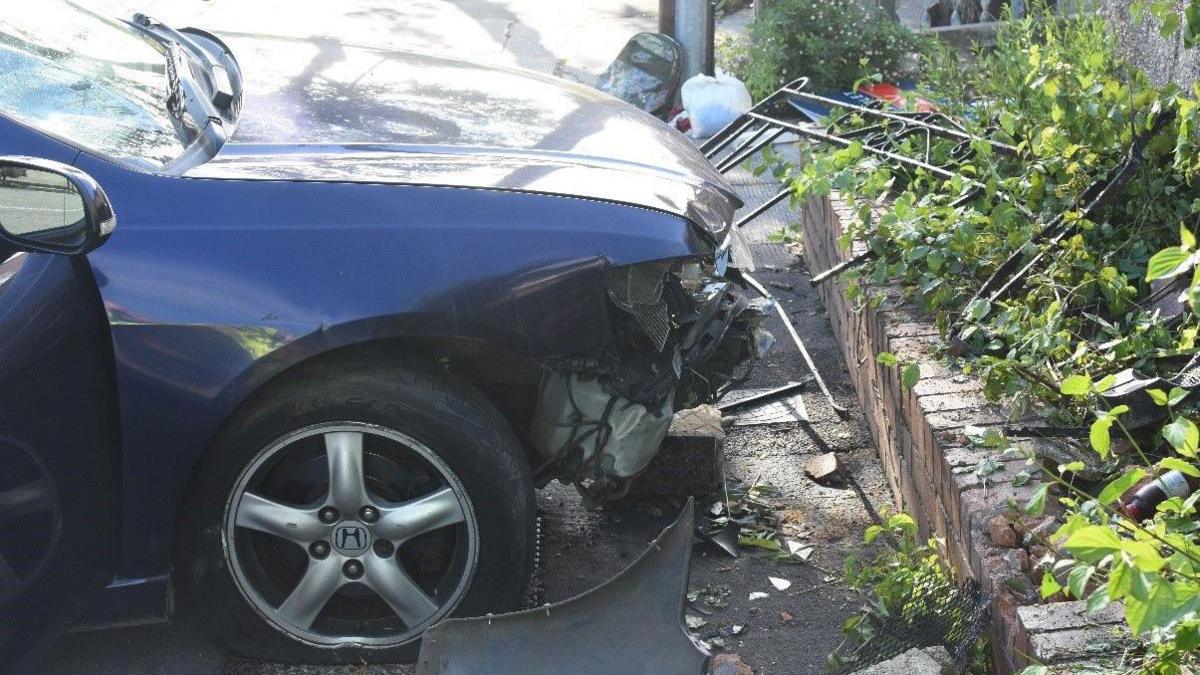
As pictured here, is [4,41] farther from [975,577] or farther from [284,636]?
[975,577]

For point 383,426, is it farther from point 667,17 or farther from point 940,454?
point 667,17

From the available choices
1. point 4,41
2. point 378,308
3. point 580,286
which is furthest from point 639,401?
point 4,41

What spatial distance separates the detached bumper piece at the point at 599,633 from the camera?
3104 mm

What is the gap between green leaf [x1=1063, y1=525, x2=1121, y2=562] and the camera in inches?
72.1

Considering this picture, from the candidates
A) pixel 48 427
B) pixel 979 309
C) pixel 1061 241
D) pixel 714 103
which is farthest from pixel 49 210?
pixel 714 103

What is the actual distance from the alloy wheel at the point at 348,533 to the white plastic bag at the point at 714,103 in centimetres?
491

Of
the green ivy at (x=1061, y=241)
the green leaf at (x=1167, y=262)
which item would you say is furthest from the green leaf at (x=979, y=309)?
the green leaf at (x=1167, y=262)

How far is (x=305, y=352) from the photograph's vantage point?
3219 mm

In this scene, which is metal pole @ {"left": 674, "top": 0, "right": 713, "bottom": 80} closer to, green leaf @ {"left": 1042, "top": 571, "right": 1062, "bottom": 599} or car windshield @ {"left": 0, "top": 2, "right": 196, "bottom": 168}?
car windshield @ {"left": 0, "top": 2, "right": 196, "bottom": 168}

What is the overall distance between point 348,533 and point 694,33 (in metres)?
6.18

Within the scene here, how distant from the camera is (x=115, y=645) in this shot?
12.0 feet

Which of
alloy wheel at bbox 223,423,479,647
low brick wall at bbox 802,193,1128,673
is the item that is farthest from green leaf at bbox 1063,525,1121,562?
alloy wheel at bbox 223,423,479,647

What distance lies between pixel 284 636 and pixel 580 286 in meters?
1.16

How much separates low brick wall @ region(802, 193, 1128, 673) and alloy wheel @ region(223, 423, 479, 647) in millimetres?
1190
